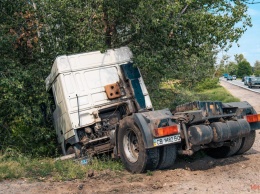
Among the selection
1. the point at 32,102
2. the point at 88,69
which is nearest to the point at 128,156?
the point at 88,69

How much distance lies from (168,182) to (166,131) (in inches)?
34.1

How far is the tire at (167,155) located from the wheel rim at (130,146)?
1.71 feet

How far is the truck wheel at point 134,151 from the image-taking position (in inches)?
272

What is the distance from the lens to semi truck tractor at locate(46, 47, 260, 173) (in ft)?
22.4

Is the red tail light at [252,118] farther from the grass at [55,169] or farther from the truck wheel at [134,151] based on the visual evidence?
the grass at [55,169]

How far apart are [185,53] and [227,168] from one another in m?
5.14

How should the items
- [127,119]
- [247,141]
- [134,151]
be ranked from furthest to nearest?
[247,141]
[134,151]
[127,119]

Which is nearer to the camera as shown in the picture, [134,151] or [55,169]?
[134,151]

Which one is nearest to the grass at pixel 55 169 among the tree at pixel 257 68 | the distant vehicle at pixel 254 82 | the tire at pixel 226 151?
the tire at pixel 226 151

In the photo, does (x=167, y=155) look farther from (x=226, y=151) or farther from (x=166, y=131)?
(x=226, y=151)

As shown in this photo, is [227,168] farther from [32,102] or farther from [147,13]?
[32,102]

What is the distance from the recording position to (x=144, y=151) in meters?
6.85

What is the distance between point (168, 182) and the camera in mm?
6344

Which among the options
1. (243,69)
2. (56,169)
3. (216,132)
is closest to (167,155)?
(216,132)
